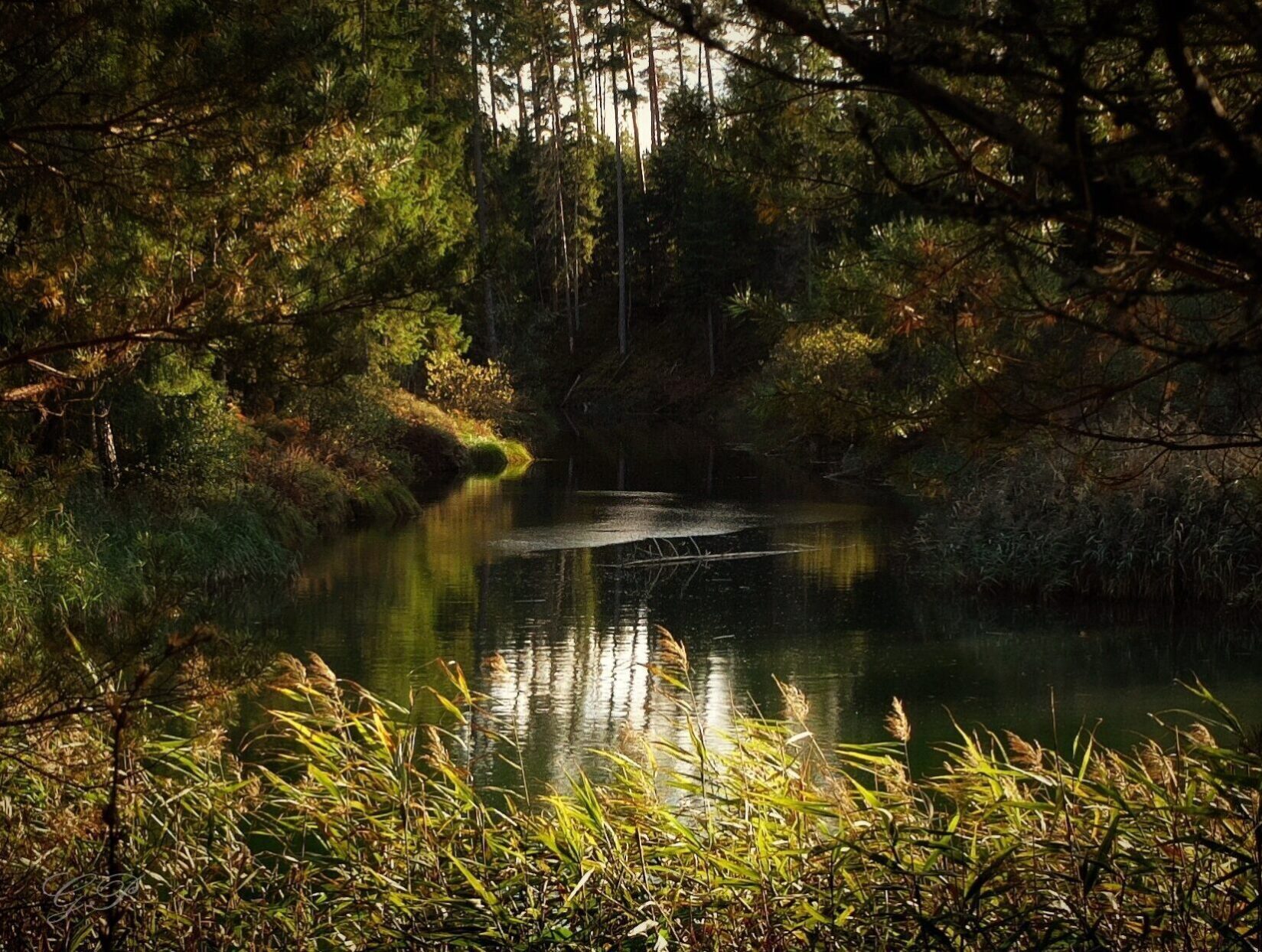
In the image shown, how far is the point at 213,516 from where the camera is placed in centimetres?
1573

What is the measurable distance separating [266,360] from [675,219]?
51045 millimetres

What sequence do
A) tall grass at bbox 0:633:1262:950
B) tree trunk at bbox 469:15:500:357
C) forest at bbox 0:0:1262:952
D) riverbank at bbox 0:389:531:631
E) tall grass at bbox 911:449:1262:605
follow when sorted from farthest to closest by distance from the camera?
1. tree trunk at bbox 469:15:500:357
2. tall grass at bbox 911:449:1262:605
3. riverbank at bbox 0:389:531:631
4. tall grass at bbox 0:633:1262:950
5. forest at bbox 0:0:1262:952

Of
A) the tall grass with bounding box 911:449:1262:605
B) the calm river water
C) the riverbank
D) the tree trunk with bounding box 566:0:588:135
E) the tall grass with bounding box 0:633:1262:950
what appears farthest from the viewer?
the tree trunk with bounding box 566:0:588:135

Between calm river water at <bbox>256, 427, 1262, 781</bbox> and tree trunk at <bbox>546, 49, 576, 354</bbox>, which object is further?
tree trunk at <bbox>546, 49, 576, 354</bbox>

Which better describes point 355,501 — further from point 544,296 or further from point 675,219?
point 544,296

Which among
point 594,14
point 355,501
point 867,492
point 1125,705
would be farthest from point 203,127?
point 594,14

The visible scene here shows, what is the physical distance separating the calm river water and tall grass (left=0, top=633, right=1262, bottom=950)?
927 millimetres

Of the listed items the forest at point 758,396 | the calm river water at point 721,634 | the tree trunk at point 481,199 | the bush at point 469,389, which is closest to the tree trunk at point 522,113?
the tree trunk at point 481,199

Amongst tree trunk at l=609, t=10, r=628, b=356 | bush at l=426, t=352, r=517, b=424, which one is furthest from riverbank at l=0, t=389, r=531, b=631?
tree trunk at l=609, t=10, r=628, b=356

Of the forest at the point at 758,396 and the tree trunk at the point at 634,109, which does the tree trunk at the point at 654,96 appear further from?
the forest at the point at 758,396
